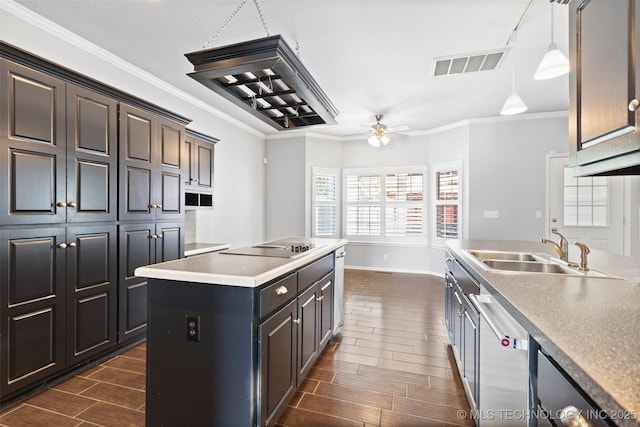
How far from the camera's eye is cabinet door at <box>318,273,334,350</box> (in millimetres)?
2396

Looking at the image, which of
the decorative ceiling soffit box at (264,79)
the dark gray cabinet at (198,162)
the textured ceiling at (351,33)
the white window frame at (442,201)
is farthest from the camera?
the white window frame at (442,201)

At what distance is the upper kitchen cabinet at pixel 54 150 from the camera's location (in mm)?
1828

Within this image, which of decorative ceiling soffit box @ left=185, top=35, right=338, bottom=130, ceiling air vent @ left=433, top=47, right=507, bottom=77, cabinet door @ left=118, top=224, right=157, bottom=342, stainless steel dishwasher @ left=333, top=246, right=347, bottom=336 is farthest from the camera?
ceiling air vent @ left=433, top=47, right=507, bottom=77

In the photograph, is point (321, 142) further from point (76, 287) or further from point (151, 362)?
point (151, 362)

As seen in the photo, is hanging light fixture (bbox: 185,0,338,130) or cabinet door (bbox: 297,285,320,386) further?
cabinet door (bbox: 297,285,320,386)

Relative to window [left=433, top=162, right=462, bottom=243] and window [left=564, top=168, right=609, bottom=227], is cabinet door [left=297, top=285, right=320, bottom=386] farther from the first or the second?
window [left=564, top=168, right=609, bottom=227]

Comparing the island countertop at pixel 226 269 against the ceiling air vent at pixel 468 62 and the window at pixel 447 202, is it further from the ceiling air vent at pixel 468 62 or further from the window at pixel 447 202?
the window at pixel 447 202

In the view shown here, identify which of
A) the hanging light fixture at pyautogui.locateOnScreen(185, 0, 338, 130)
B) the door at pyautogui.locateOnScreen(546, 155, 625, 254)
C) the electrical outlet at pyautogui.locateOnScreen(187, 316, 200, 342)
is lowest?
the electrical outlet at pyautogui.locateOnScreen(187, 316, 200, 342)

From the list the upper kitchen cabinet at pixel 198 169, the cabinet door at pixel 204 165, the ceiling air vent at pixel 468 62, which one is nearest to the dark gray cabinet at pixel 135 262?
the upper kitchen cabinet at pixel 198 169

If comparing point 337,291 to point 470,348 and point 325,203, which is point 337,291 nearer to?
point 470,348

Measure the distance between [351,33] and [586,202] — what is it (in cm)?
Result: 463

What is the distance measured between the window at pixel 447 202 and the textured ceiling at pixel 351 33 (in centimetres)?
180

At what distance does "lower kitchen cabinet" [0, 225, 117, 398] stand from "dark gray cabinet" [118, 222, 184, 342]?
82mm

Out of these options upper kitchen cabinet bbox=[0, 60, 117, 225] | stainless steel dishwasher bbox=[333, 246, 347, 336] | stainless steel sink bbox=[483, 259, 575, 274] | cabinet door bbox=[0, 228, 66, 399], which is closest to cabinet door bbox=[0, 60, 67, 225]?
upper kitchen cabinet bbox=[0, 60, 117, 225]
